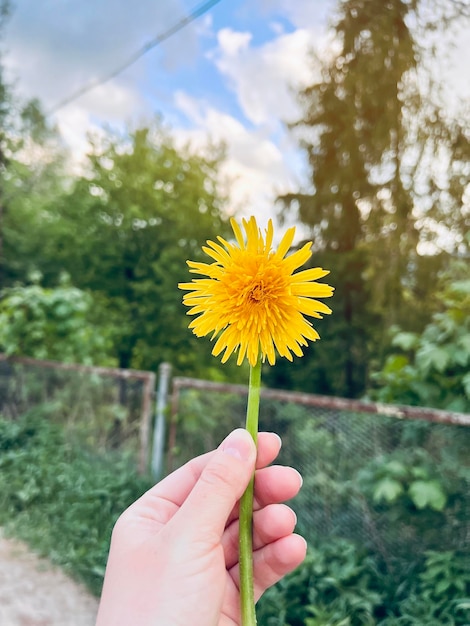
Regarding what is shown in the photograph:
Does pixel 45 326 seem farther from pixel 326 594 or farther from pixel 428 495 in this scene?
pixel 428 495

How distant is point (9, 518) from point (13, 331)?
1326 millimetres

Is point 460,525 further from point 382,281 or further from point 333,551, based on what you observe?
point 382,281

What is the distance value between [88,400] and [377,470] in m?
1.84

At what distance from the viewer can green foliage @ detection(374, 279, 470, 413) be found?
6.20 feet

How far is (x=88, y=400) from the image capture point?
317cm

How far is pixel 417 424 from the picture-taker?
73.6 inches

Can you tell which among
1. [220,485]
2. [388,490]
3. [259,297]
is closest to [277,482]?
[220,485]

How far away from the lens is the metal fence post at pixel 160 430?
2779 millimetres

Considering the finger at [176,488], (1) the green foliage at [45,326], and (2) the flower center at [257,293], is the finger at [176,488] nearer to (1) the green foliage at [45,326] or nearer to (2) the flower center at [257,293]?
(2) the flower center at [257,293]

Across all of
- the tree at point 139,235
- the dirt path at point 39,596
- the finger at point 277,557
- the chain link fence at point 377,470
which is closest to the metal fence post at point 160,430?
the chain link fence at point 377,470

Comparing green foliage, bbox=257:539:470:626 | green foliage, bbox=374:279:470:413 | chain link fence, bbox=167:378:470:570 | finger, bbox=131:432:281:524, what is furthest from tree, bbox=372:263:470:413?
finger, bbox=131:432:281:524

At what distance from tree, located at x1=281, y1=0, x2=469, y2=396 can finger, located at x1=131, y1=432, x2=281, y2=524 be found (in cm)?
282

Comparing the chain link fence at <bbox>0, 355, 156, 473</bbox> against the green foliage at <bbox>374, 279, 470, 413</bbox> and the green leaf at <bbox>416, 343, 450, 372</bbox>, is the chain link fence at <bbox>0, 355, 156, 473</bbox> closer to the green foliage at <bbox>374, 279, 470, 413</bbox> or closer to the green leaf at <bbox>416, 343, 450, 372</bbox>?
the green foliage at <bbox>374, 279, 470, 413</bbox>

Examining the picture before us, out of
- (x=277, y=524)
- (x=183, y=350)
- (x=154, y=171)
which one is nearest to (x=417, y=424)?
(x=277, y=524)
